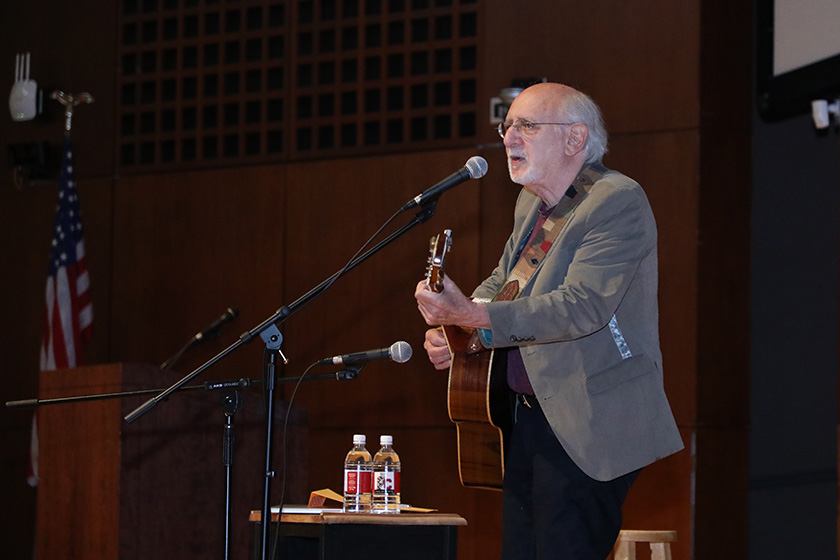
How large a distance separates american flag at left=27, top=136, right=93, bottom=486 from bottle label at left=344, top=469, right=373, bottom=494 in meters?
2.93

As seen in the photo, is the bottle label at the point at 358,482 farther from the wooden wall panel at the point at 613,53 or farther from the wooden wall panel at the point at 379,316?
the wooden wall panel at the point at 613,53

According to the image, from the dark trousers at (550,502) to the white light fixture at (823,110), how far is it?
2.92 metres

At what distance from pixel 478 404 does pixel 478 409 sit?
0.01 meters

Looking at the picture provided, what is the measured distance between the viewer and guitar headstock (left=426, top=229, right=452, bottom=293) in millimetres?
3041

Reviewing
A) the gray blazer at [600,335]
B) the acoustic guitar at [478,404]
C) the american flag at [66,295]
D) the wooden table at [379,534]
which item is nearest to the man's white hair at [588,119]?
the gray blazer at [600,335]

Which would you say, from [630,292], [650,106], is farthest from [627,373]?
[650,106]

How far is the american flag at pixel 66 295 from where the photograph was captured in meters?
6.56

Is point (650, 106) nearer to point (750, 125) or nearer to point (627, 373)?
point (750, 125)

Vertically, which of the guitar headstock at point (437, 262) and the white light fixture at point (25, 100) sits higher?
the white light fixture at point (25, 100)

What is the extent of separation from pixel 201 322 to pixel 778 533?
9.56ft

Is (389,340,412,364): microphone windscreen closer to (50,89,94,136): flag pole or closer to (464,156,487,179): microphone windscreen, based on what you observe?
(464,156,487,179): microphone windscreen

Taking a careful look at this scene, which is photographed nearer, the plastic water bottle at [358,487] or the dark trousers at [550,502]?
the dark trousers at [550,502]

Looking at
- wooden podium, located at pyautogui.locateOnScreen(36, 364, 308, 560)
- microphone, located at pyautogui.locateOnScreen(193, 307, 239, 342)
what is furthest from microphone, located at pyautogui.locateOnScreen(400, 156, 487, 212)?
microphone, located at pyautogui.locateOnScreen(193, 307, 239, 342)

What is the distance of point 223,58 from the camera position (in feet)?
22.8
